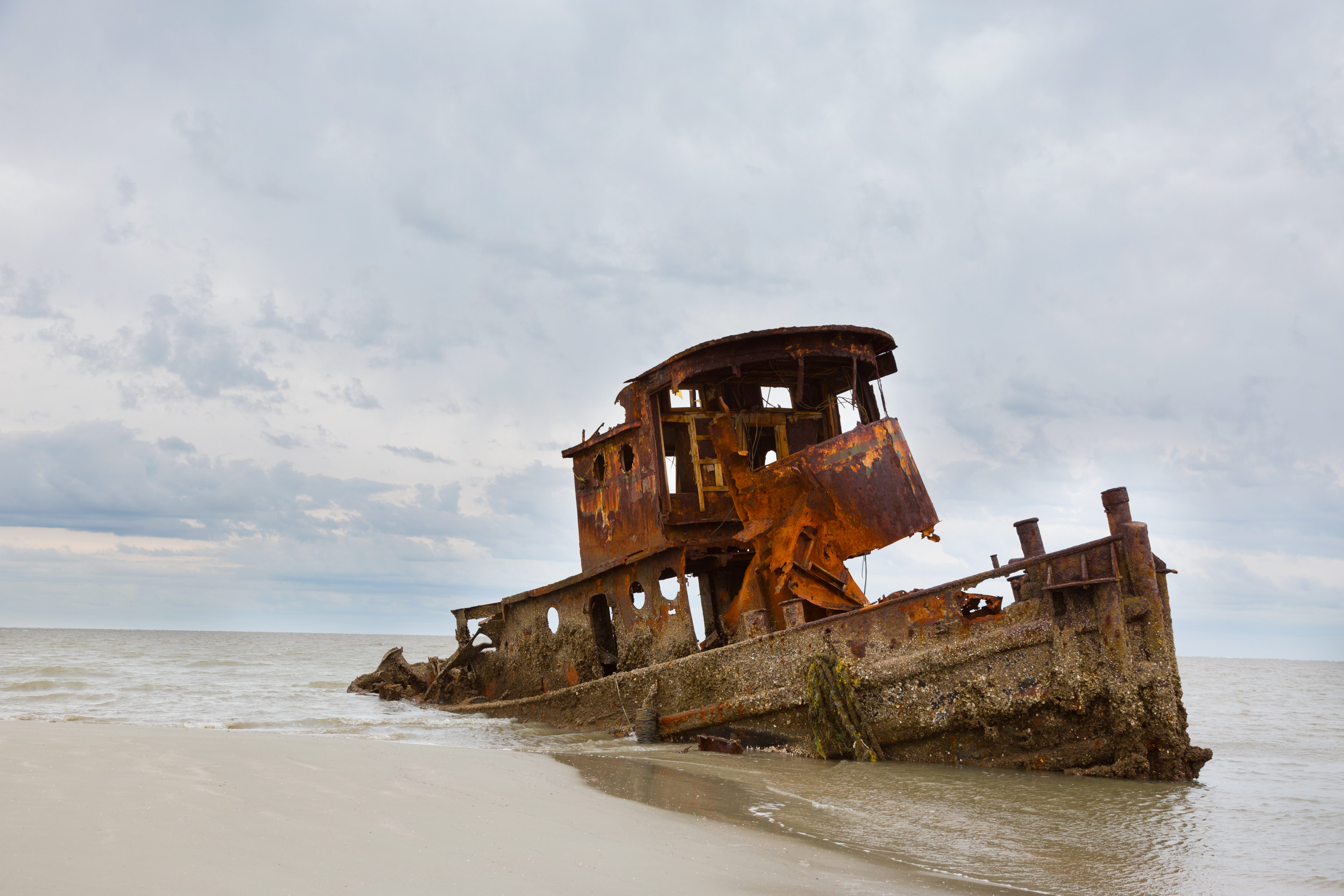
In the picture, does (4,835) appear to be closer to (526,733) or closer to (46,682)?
(526,733)

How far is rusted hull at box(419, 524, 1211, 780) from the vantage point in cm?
629

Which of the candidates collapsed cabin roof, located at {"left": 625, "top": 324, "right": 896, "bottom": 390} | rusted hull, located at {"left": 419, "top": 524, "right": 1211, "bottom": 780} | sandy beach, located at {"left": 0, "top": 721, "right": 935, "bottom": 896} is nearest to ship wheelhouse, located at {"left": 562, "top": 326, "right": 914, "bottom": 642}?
collapsed cabin roof, located at {"left": 625, "top": 324, "right": 896, "bottom": 390}

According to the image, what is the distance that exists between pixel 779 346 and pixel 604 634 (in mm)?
4828

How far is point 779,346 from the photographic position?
8.97 metres

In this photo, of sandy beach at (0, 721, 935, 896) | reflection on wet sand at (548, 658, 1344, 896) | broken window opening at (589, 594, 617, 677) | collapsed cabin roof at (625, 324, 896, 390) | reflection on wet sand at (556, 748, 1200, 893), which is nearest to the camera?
sandy beach at (0, 721, 935, 896)

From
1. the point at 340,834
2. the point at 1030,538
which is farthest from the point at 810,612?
the point at 340,834

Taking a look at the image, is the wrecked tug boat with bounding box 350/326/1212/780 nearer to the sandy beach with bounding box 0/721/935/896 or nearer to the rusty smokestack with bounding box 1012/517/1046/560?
the rusty smokestack with bounding box 1012/517/1046/560

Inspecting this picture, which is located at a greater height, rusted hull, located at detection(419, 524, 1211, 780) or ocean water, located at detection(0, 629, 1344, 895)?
rusted hull, located at detection(419, 524, 1211, 780)

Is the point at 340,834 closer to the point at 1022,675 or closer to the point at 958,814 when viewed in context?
the point at 958,814

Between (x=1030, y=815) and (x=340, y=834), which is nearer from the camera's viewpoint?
(x=340, y=834)

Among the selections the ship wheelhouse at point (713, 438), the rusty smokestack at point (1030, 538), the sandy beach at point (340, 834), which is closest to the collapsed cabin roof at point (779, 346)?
the ship wheelhouse at point (713, 438)

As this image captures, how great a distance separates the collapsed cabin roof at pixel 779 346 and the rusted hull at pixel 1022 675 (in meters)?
2.99

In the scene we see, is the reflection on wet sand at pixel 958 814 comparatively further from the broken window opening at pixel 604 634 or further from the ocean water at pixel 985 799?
the broken window opening at pixel 604 634

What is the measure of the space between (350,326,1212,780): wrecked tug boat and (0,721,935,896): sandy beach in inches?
110
